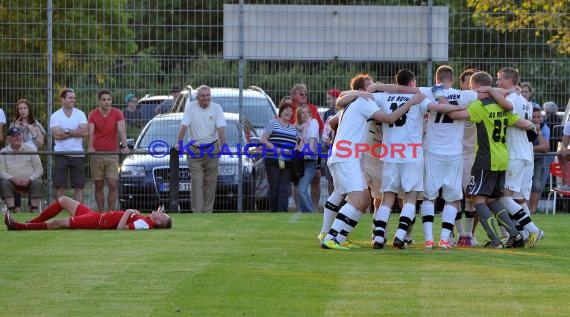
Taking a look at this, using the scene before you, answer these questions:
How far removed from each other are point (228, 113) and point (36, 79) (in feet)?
11.3

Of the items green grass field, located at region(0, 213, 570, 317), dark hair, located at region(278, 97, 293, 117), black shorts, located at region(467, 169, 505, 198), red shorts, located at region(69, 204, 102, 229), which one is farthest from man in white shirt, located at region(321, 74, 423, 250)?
dark hair, located at region(278, 97, 293, 117)

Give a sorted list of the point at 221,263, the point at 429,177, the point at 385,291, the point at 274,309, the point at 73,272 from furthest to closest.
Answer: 1. the point at 429,177
2. the point at 221,263
3. the point at 73,272
4. the point at 385,291
5. the point at 274,309

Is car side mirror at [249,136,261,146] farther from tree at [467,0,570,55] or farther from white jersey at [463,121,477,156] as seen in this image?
white jersey at [463,121,477,156]

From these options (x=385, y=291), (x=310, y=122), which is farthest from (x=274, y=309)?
(x=310, y=122)

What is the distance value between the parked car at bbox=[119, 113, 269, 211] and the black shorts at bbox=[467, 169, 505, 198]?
8.51 m

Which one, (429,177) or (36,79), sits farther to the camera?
(36,79)

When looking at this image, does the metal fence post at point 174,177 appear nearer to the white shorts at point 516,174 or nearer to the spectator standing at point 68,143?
the spectator standing at point 68,143

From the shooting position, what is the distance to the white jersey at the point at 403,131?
45.6ft

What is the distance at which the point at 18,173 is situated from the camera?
22.2 m

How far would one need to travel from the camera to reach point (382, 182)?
1423 centimetres

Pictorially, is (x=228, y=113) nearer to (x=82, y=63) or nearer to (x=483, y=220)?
(x=82, y=63)

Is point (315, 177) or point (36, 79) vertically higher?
point (36, 79)

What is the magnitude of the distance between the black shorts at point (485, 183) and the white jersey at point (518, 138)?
1.97 ft

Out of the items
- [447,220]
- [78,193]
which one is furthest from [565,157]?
[78,193]
